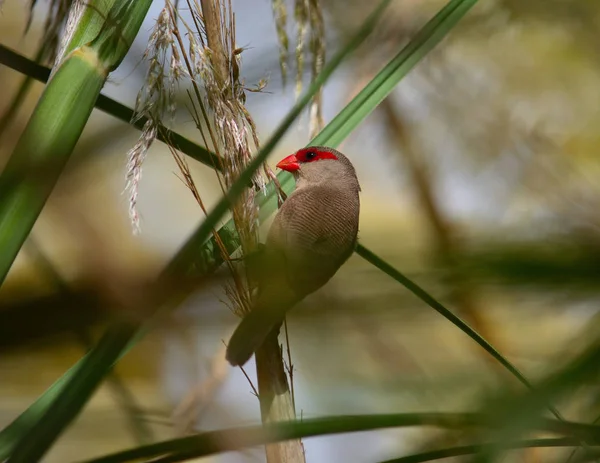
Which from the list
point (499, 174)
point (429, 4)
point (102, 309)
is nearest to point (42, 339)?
point (102, 309)

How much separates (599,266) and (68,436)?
0.41 m

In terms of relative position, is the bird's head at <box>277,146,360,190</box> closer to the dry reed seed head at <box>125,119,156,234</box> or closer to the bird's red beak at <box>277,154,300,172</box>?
the bird's red beak at <box>277,154,300,172</box>

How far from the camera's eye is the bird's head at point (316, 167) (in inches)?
83.4

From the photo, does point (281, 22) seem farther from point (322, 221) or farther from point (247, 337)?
point (247, 337)

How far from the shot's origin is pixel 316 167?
216 cm

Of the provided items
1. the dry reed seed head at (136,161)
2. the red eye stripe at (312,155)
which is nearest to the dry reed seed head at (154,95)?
the dry reed seed head at (136,161)

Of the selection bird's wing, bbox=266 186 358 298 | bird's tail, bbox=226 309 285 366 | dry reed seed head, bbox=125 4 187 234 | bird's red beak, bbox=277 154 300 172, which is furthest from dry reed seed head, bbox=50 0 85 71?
bird's red beak, bbox=277 154 300 172

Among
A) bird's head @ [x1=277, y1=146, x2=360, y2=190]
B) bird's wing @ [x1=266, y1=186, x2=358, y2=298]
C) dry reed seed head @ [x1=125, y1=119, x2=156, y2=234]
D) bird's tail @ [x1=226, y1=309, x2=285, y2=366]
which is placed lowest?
bird's tail @ [x1=226, y1=309, x2=285, y2=366]

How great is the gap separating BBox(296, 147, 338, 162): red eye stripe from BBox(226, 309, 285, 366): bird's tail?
811 mm

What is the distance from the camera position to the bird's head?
2.12 meters

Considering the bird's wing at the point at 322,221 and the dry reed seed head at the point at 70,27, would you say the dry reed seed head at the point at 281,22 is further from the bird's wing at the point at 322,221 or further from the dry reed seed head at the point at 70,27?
the dry reed seed head at the point at 70,27

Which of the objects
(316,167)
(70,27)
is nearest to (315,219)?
(316,167)

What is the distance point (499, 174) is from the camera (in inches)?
114

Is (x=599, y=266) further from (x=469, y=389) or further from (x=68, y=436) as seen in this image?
(x=68, y=436)
